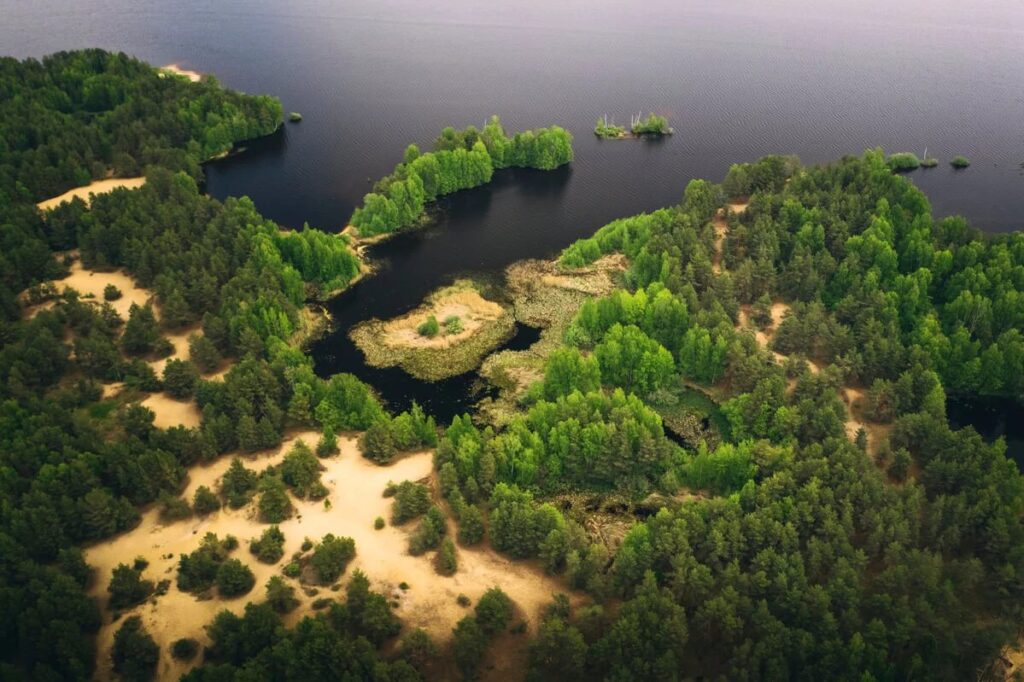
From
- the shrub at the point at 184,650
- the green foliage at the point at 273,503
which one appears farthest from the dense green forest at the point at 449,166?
the shrub at the point at 184,650

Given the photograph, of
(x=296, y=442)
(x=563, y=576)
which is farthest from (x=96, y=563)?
(x=563, y=576)

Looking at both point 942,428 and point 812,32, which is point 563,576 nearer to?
point 942,428

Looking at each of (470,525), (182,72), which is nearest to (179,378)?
(470,525)

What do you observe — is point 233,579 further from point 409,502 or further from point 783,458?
point 783,458

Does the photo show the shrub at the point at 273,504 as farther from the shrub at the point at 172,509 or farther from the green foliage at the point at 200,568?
the shrub at the point at 172,509

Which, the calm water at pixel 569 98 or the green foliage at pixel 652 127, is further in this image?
the green foliage at pixel 652 127

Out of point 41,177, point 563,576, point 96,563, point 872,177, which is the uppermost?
point 872,177
